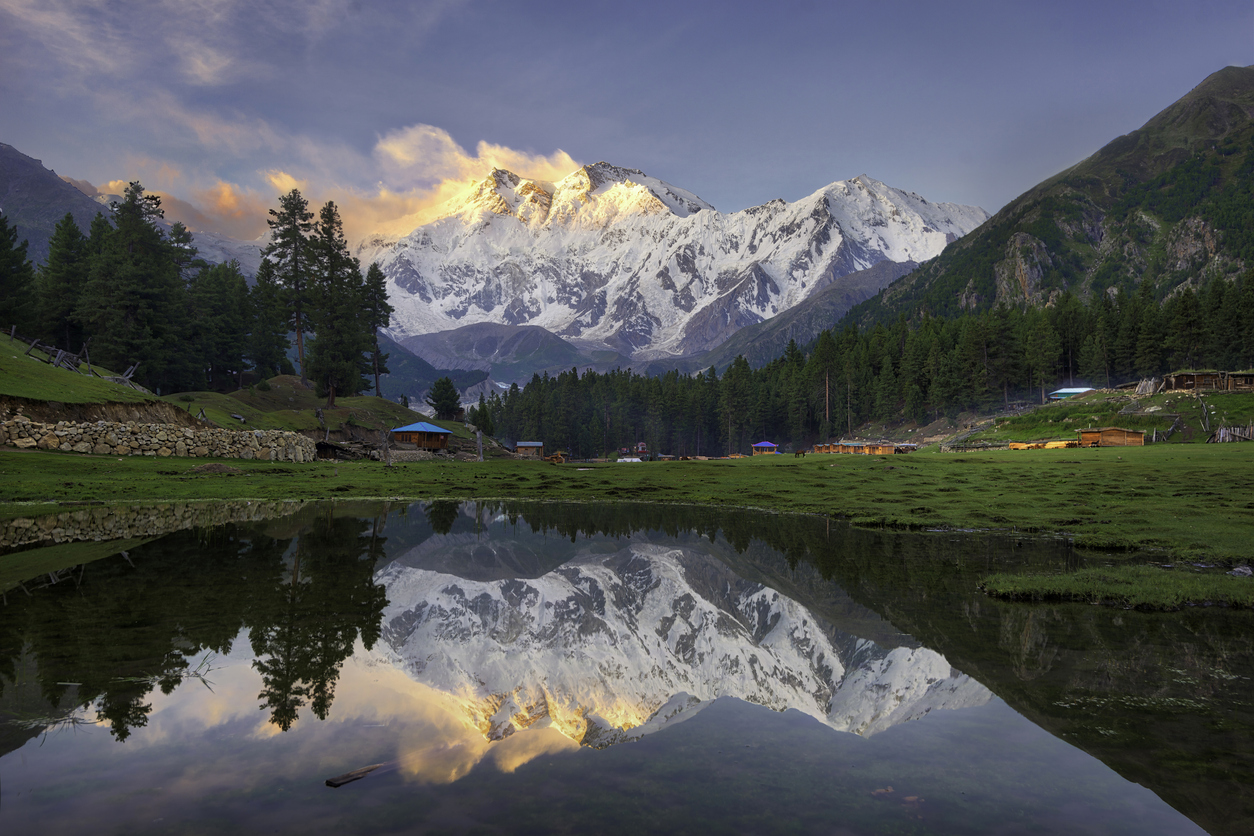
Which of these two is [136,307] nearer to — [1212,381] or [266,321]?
[266,321]

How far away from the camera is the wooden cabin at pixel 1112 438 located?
76.8 m

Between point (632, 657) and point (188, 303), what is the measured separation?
318ft

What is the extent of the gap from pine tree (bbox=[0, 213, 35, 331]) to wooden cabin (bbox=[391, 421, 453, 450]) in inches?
1599

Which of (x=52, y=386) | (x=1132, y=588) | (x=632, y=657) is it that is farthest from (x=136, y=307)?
(x=1132, y=588)

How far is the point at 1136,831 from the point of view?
23.6 ft

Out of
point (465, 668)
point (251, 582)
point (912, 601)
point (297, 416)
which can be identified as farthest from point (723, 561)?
point (297, 416)

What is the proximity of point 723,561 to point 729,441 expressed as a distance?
143 meters

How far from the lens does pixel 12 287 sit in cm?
7256

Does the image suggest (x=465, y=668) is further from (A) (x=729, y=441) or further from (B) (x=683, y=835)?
(A) (x=729, y=441)

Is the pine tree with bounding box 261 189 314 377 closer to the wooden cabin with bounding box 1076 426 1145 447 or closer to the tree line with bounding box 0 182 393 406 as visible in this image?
A: the tree line with bounding box 0 182 393 406

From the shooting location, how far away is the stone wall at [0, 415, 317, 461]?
1640 inches

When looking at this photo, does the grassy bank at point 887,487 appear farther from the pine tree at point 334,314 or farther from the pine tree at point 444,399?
the pine tree at point 444,399

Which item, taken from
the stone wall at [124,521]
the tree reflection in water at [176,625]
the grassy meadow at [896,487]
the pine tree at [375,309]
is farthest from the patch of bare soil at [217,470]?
the pine tree at [375,309]

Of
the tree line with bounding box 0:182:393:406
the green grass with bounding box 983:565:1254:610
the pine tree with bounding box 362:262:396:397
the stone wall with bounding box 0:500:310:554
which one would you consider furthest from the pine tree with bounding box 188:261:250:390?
the green grass with bounding box 983:565:1254:610
